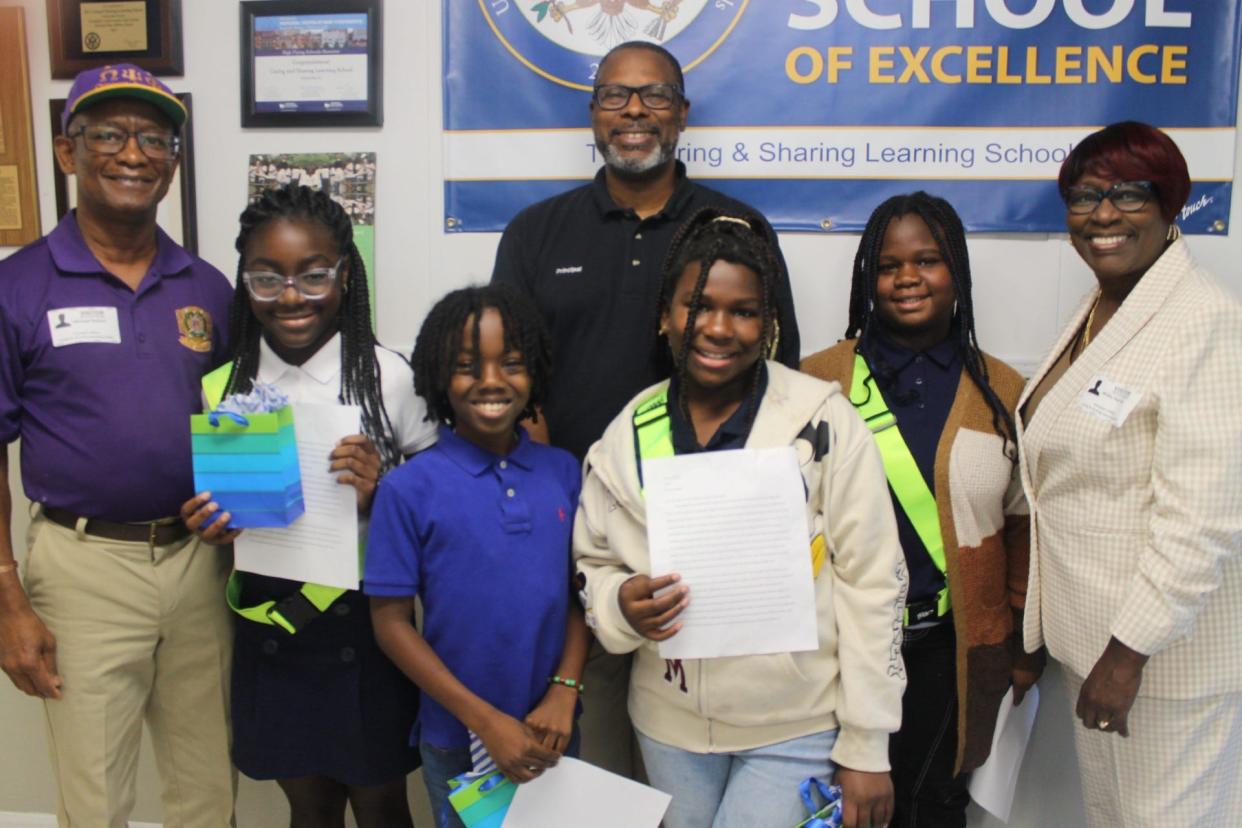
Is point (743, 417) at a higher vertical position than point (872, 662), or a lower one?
higher

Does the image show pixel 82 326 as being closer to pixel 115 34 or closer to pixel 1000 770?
pixel 115 34

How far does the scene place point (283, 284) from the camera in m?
1.70

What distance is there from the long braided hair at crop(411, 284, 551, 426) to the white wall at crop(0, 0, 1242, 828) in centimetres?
91

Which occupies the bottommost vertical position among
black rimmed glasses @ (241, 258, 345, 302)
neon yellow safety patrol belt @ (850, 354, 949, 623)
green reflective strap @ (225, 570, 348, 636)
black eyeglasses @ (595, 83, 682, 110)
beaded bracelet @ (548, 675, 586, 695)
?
beaded bracelet @ (548, 675, 586, 695)

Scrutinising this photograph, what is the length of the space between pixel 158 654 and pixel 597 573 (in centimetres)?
107

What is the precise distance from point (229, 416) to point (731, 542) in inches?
36.5

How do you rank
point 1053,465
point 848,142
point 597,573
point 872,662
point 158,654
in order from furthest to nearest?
point 848,142, point 158,654, point 1053,465, point 597,573, point 872,662

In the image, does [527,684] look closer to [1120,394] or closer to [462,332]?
[462,332]

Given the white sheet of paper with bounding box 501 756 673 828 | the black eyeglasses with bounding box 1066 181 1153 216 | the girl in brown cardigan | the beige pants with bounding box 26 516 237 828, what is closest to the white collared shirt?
the beige pants with bounding box 26 516 237 828

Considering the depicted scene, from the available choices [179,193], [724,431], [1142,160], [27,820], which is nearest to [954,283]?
[1142,160]

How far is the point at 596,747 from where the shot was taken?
2.20 m

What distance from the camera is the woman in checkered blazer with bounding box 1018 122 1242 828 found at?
5.01 feet

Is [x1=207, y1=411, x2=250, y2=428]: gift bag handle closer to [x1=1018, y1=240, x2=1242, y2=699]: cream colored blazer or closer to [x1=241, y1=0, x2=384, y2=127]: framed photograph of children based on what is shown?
[x1=241, y1=0, x2=384, y2=127]: framed photograph of children

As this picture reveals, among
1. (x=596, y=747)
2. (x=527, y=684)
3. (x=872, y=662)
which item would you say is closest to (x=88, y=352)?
(x=527, y=684)
